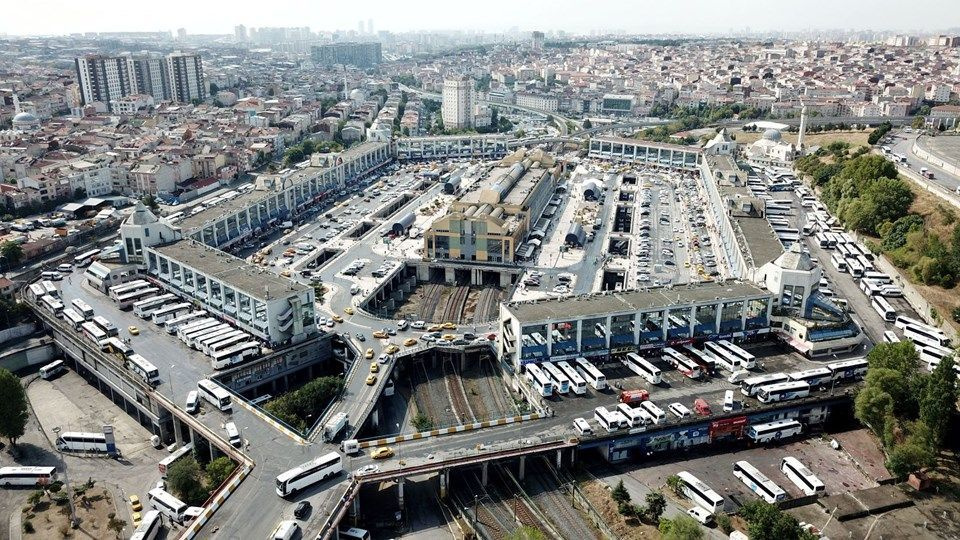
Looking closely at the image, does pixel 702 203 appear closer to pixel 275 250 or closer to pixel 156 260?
pixel 275 250

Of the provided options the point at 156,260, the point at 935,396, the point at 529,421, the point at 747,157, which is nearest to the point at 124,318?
the point at 156,260

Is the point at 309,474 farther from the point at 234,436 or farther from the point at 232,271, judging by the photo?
the point at 232,271

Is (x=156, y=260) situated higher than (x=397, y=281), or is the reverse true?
(x=156, y=260)

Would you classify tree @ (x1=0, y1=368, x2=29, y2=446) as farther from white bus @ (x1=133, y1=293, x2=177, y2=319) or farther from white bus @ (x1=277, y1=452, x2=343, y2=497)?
white bus @ (x1=277, y1=452, x2=343, y2=497)

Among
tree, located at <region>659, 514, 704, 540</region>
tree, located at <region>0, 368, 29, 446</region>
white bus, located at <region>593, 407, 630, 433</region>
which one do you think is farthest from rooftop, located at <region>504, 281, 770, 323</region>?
tree, located at <region>0, 368, 29, 446</region>

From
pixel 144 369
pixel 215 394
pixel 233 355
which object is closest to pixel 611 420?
pixel 215 394
